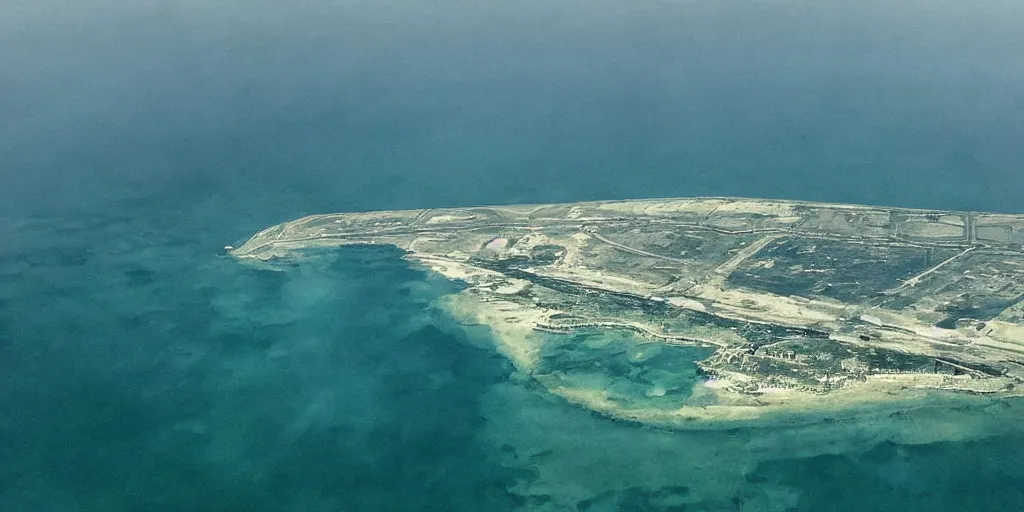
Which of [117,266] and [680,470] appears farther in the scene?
[117,266]

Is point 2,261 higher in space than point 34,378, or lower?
higher

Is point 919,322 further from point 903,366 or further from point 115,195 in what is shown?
point 115,195

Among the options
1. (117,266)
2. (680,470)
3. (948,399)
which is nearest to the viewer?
(680,470)

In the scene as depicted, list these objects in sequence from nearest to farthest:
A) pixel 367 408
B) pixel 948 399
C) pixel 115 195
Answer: pixel 948 399
pixel 367 408
pixel 115 195

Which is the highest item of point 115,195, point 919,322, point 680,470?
point 115,195

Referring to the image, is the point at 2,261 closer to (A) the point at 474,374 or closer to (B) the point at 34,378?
(B) the point at 34,378

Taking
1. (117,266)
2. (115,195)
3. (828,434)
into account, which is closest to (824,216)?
(828,434)
